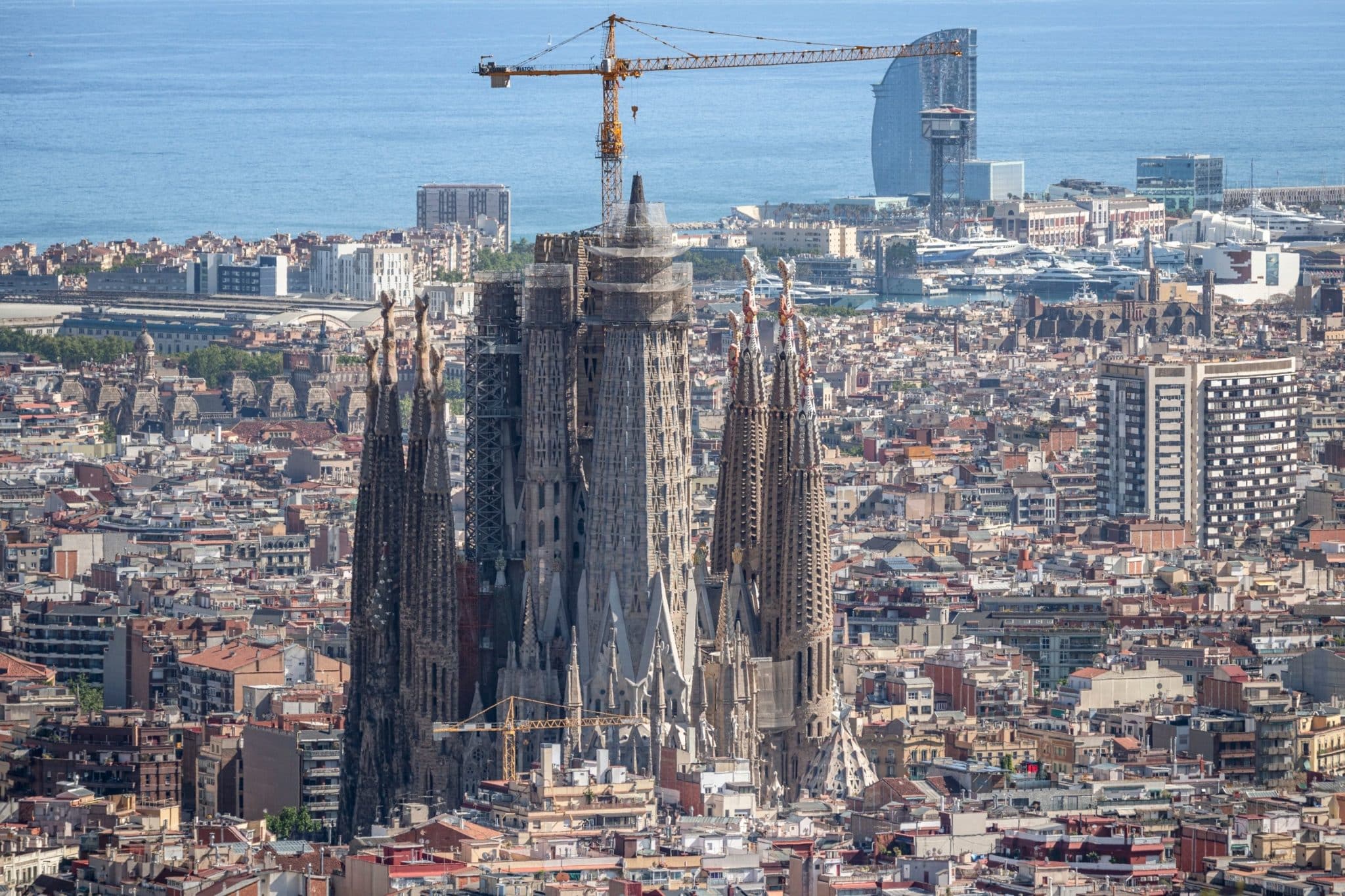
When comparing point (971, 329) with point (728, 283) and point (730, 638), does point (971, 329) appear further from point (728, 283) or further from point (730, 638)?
point (730, 638)

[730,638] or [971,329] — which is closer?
[730,638]

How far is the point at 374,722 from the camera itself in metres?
60.2

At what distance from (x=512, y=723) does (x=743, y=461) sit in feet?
16.8

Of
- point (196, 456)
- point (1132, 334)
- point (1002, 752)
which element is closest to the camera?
point (1002, 752)

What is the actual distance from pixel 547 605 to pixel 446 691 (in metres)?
1.61

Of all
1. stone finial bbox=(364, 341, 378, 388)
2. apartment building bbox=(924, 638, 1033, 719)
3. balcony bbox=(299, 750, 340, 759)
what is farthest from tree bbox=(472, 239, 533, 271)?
balcony bbox=(299, 750, 340, 759)

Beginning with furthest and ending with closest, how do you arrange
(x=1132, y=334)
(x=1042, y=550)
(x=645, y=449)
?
(x=1132, y=334), (x=1042, y=550), (x=645, y=449)

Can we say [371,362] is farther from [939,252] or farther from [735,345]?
[939,252]

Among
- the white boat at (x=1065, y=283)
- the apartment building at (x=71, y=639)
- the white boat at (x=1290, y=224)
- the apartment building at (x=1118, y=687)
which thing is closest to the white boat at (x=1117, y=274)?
the white boat at (x=1065, y=283)

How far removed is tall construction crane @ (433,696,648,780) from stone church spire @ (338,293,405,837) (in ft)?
4.37

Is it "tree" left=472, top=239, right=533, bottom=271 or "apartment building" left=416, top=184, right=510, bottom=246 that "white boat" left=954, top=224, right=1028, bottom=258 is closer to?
"apartment building" left=416, top=184, right=510, bottom=246

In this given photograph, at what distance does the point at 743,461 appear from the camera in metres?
60.6

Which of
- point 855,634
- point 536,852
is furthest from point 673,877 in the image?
point 855,634

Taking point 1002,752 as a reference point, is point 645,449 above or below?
above
